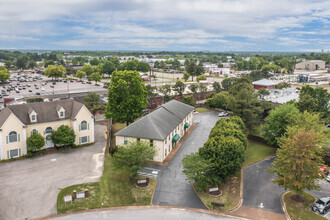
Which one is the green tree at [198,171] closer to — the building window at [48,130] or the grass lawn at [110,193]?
the grass lawn at [110,193]

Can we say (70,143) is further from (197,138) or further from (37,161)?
(197,138)

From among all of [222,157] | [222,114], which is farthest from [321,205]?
Answer: [222,114]

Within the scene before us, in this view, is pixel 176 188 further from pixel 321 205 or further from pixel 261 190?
pixel 321 205

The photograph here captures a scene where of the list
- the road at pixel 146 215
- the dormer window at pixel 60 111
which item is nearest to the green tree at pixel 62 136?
the dormer window at pixel 60 111

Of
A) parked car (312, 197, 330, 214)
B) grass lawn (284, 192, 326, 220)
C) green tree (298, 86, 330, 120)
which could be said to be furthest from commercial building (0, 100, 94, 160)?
green tree (298, 86, 330, 120)

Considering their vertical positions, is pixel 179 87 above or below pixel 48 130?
above

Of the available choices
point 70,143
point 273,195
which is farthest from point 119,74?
point 273,195
